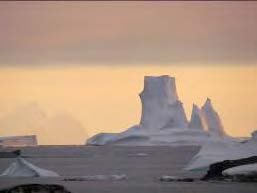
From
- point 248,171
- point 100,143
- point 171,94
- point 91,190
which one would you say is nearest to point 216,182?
point 248,171

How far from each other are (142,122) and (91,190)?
72.0 meters

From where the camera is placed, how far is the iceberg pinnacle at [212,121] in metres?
94.7

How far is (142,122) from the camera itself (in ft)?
318

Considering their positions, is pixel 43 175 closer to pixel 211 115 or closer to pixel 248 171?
pixel 248 171

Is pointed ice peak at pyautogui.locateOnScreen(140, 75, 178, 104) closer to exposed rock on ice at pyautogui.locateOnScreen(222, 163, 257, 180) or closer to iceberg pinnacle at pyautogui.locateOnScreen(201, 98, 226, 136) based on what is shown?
iceberg pinnacle at pyautogui.locateOnScreen(201, 98, 226, 136)

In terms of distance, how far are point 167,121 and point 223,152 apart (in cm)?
6004

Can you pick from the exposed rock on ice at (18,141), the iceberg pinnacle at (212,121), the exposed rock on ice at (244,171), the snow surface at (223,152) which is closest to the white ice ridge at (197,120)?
the iceberg pinnacle at (212,121)

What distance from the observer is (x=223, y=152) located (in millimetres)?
36031

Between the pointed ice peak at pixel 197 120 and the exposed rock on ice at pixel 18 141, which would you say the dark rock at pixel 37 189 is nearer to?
the pointed ice peak at pixel 197 120

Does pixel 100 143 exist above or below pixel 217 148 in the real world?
below

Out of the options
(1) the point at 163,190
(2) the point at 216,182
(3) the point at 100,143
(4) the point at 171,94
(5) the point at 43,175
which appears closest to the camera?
(1) the point at 163,190

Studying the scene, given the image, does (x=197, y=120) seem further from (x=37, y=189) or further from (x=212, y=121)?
(x=37, y=189)

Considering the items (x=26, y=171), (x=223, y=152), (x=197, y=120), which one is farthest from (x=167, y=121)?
(x=26, y=171)

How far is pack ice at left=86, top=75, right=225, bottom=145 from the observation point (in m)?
87.7
